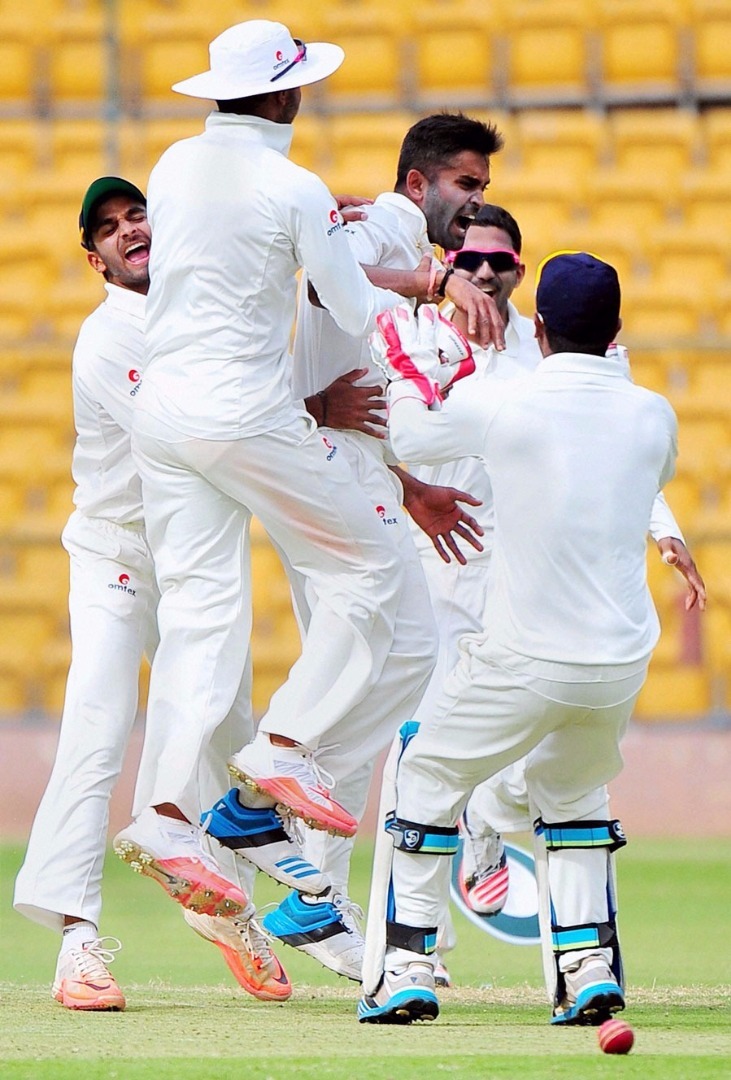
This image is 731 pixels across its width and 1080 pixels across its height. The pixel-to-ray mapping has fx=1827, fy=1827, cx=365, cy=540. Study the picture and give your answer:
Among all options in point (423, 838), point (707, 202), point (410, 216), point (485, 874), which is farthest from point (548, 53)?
point (423, 838)

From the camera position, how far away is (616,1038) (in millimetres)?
3092

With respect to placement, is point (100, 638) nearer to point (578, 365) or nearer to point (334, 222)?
point (334, 222)

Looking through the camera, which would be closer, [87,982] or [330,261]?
[330,261]

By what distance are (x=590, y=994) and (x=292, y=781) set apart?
80 cm

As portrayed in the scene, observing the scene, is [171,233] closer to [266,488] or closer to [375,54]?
[266,488]

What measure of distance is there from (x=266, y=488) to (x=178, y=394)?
27 centimetres

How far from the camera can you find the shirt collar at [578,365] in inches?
139

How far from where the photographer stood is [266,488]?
3.89 metres

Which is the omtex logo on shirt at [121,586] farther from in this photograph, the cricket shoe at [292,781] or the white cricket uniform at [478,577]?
the white cricket uniform at [478,577]

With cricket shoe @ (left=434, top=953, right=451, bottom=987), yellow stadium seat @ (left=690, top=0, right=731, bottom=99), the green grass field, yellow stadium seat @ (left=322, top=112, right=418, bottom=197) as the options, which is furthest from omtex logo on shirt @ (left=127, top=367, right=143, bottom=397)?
yellow stadium seat @ (left=690, top=0, right=731, bottom=99)

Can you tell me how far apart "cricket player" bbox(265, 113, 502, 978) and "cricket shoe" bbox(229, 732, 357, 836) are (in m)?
0.18

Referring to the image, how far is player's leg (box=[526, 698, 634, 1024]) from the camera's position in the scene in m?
3.54

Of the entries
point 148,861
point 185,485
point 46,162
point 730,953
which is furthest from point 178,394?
point 46,162

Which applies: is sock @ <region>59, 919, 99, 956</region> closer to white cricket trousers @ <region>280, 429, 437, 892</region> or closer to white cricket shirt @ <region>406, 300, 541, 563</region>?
white cricket trousers @ <region>280, 429, 437, 892</region>
